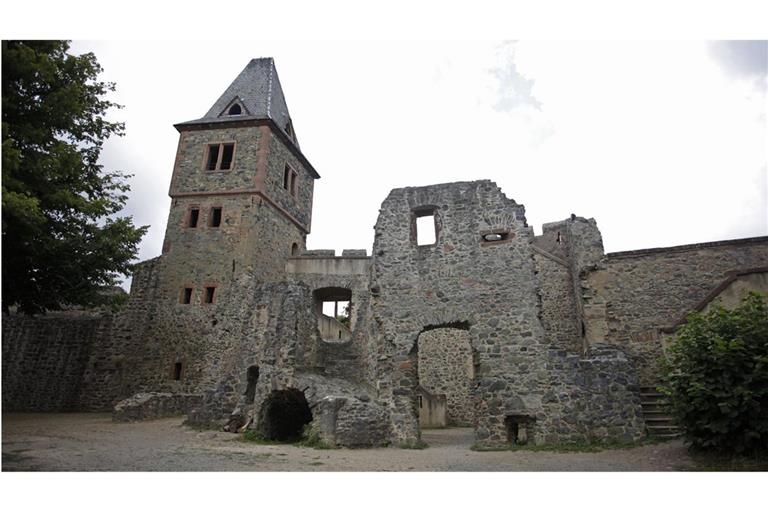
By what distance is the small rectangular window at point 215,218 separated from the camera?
21.0 meters

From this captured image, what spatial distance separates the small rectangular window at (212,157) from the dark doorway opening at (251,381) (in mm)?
12917

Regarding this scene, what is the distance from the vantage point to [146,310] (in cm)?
1997

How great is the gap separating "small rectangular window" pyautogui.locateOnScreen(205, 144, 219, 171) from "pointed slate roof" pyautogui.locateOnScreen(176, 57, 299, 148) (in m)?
1.29

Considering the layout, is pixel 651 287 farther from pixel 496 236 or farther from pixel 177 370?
pixel 177 370

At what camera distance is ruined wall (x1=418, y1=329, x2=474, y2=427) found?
62.5ft

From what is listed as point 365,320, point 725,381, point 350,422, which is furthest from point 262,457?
point 365,320

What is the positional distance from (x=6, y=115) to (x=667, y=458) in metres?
12.0

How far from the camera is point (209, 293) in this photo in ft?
65.3

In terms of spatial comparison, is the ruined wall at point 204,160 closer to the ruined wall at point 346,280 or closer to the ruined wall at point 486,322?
the ruined wall at point 346,280

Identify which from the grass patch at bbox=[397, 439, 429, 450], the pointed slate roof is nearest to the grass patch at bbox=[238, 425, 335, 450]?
the grass patch at bbox=[397, 439, 429, 450]

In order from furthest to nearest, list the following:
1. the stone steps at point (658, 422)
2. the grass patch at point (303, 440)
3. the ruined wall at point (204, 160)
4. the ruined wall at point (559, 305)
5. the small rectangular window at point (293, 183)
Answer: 1. the small rectangular window at point (293, 183)
2. the ruined wall at point (204, 160)
3. the ruined wall at point (559, 305)
4. the grass patch at point (303, 440)
5. the stone steps at point (658, 422)

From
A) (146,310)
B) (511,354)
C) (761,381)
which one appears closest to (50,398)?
(146,310)

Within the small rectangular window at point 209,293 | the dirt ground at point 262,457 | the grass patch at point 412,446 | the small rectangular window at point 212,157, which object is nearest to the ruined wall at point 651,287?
the dirt ground at point 262,457

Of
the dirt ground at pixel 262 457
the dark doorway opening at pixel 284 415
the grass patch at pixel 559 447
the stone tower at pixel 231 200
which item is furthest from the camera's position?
the stone tower at pixel 231 200
